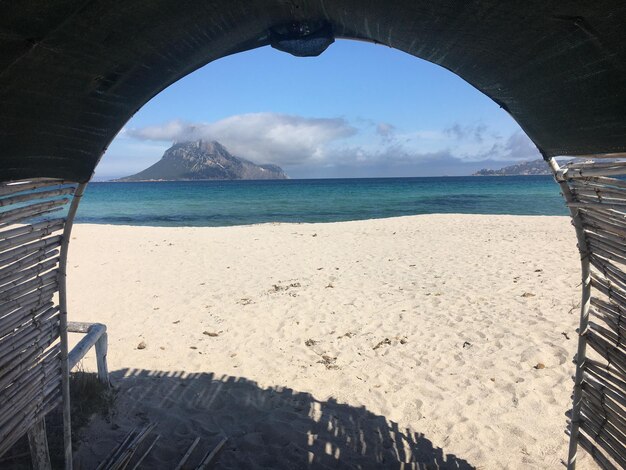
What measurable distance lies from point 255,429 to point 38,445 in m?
1.83

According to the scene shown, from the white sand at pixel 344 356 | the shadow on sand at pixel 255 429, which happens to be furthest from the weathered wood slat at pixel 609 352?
the shadow on sand at pixel 255 429

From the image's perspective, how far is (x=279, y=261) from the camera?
11.2 meters

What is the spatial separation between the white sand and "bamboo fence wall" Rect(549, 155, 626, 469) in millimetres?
885

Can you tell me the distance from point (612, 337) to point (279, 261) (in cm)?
890

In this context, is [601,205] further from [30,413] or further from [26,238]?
[30,413]

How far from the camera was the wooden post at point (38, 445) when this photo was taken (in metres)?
2.91

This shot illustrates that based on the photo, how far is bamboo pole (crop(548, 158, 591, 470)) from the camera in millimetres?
2756

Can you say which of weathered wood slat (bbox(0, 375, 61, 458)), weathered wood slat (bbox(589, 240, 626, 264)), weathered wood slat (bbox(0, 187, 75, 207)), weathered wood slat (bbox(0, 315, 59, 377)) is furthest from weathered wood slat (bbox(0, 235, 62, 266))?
weathered wood slat (bbox(589, 240, 626, 264))

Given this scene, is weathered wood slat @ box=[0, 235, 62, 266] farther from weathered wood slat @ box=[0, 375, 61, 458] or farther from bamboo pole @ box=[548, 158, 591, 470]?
bamboo pole @ box=[548, 158, 591, 470]

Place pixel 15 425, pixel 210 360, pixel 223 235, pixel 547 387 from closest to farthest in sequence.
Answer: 1. pixel 15 425
2. pixel 547 387
3. pixel 210 360
4. pixel 223 235

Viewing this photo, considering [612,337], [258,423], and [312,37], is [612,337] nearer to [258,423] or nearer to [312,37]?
[312,37]

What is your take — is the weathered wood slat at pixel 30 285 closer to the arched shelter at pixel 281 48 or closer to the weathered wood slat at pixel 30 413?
the arched shelter at pixel 281 48

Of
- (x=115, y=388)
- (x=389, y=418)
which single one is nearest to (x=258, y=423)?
(x=389, y=418)

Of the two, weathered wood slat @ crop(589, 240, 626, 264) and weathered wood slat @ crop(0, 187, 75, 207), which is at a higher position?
weathered wood slat @ crop(0, 187, 75, 207)
